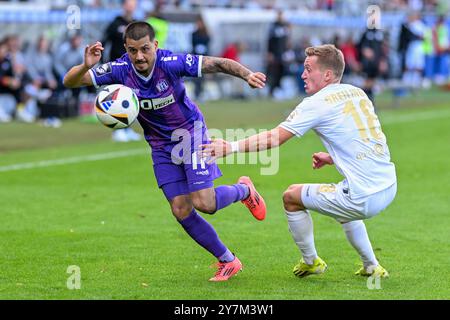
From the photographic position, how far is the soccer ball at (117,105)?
8.03 meters

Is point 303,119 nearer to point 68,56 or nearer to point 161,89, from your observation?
point 161,89

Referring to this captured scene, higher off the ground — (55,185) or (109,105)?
(109,105)

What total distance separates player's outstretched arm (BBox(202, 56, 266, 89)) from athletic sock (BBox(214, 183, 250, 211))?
107 centimetres

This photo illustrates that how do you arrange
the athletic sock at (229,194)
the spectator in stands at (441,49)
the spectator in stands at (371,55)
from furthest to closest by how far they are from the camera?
the spectator in stands at (441,49) → the spectator in stands at (371,55) → the athletic sock at (229,194)

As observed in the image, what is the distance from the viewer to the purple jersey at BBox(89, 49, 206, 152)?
819 centimetres

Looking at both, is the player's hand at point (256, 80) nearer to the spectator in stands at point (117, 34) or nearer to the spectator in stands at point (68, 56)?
the spectator in stands at point (117, 34)

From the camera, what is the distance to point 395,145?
1889 centimetres

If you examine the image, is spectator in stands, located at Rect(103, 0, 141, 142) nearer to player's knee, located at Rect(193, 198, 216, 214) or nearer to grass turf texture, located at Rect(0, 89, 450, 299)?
grass turf texture, located at Rect(0, 89, 450, 299)

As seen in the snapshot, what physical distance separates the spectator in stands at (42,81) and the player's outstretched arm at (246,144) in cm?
1496

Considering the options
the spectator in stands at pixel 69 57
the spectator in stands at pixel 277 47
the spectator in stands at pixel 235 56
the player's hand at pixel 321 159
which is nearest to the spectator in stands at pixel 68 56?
the spectator in stands at pixel 69 57

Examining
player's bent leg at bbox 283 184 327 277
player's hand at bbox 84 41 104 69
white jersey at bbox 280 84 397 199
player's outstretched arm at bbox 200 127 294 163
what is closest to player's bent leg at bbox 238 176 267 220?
player's bent leg at bbox 283 184 327 277
